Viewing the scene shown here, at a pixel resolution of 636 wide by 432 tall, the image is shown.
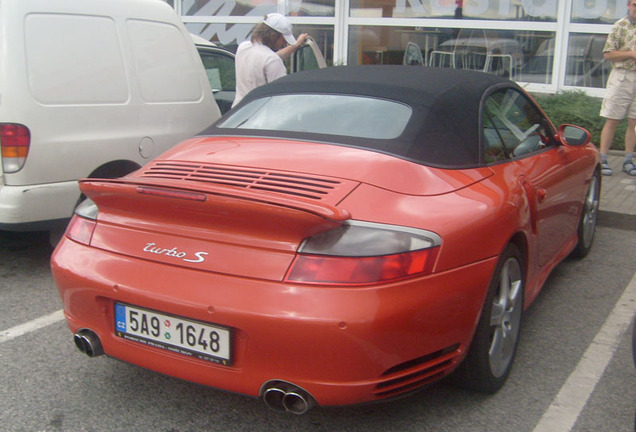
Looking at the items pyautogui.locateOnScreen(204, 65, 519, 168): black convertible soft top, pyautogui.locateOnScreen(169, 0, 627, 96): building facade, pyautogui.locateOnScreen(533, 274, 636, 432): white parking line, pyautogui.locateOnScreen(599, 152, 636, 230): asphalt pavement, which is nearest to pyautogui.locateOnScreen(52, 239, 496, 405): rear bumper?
pyautogui.locateOnScreen(533, 274, 636, 432): white parking line

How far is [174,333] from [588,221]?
11.6 ft

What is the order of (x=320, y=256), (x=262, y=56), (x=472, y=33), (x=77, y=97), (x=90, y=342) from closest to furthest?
(x=320, y=256), (x=90, y=342), (x=77, y=97), (x=262, y=56), (x=472, y=33)

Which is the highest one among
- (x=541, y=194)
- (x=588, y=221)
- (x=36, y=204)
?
(x=541, y=194)

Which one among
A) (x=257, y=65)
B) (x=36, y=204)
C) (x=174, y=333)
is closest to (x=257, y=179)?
(x=174, y=333)

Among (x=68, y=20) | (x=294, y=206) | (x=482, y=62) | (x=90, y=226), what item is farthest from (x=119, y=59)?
(x=482, y=62)

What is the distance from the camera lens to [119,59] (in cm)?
490

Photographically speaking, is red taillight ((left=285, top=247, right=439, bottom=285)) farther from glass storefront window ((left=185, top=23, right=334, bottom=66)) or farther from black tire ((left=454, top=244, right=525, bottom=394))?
glass storefront window ((left=185, top=23, right=334, bottom=66))

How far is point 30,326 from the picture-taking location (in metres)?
3.86

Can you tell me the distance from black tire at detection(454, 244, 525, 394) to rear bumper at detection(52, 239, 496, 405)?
0.15m

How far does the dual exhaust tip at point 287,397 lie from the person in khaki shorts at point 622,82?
19.3 feet

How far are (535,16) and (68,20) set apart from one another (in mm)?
7575

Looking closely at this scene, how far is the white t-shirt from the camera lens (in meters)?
5.77

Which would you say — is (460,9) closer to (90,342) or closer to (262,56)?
(262,56)

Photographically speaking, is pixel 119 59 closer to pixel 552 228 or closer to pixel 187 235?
pixel 187 235
